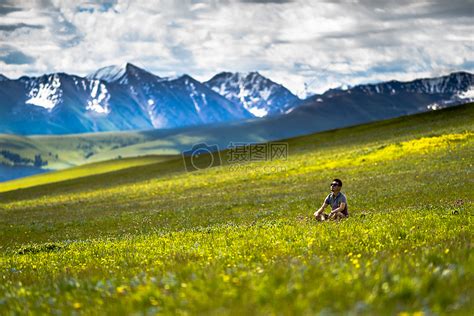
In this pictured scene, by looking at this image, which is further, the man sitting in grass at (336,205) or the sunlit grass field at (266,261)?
the man sitting in grass at (336,205)

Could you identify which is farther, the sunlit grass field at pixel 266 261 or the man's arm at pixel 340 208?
the man's arm at pixel 340 208

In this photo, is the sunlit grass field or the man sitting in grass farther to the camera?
the man sitting in grass

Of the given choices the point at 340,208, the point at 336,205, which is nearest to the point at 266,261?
the point at 340,208

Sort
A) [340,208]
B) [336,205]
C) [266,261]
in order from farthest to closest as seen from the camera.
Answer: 1. [336,205]
2. [340,208]
3. [266,261]

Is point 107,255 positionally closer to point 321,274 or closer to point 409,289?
point 321,274

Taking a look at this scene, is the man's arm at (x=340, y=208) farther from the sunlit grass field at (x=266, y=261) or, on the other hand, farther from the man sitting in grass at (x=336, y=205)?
the sunlit grass field at (x=266, y=261)

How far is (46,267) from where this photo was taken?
567 inches

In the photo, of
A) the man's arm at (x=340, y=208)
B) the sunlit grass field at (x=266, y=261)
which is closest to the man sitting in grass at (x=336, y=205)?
the man's arm at (x=340, y=208)

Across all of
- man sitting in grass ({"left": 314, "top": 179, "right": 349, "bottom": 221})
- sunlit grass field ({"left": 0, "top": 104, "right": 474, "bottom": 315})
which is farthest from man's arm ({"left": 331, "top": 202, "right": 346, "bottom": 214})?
sunlit grass field ({"left": 0, "top": 104, "right": 474, "bottom": 315})

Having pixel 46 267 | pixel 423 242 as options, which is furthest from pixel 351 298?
pixel 46 267

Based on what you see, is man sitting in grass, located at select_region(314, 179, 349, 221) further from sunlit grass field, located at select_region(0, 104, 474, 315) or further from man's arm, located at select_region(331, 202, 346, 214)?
sunlit grass field, located at select_region(0, 104, 474, 315)

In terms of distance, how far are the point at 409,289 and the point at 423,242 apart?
6426mm

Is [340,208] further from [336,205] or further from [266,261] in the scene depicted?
[266,261]

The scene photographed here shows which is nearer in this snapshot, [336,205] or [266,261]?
[266,261]
